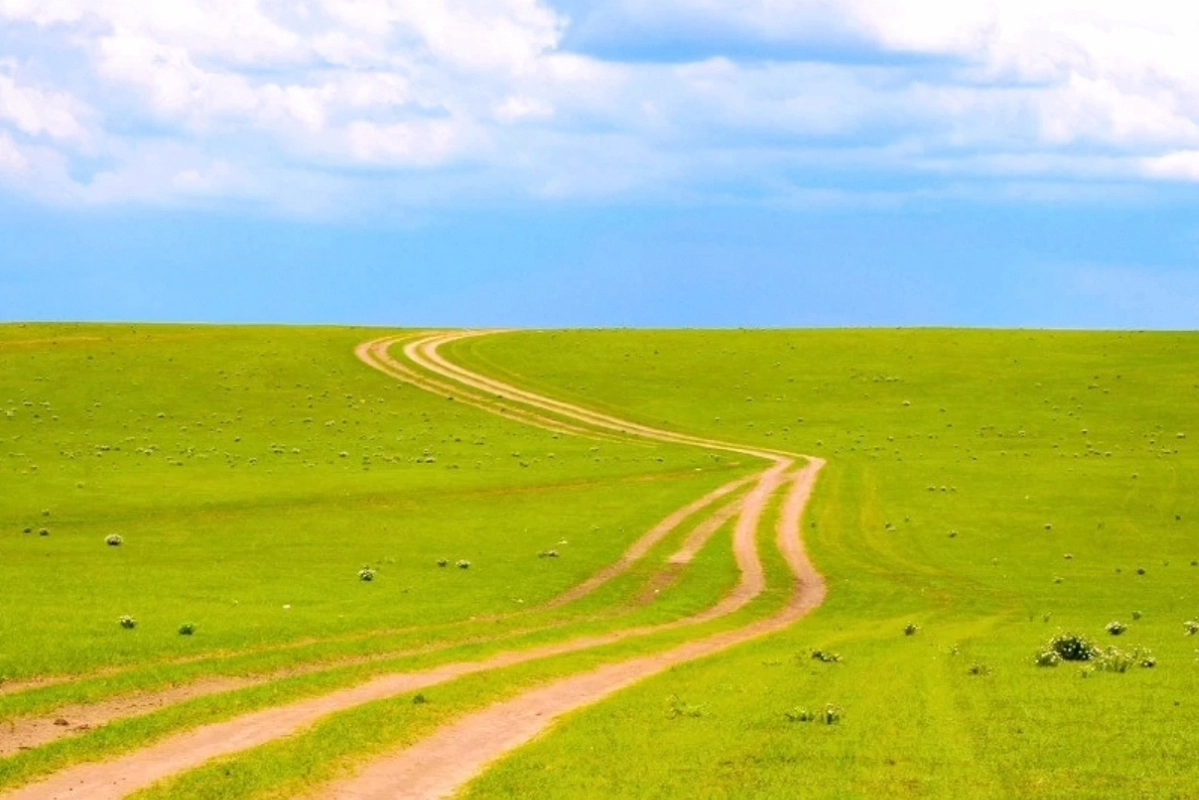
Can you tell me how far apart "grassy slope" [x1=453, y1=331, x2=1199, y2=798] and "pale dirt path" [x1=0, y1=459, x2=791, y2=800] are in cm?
385

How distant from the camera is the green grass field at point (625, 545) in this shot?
2117cm

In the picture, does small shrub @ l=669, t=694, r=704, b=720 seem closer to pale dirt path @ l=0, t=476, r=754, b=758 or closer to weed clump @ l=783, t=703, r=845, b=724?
weed clump @ l=783, t=703, r=845, b=724

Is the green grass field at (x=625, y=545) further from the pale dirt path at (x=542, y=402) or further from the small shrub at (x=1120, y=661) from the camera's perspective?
the pale dirt path at (x=542, y=402)

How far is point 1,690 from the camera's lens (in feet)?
83.5

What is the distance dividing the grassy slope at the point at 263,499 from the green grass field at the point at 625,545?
255 mm

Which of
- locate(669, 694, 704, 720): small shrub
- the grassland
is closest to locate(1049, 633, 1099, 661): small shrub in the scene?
locate(669, 694, 704, 720): small shrub

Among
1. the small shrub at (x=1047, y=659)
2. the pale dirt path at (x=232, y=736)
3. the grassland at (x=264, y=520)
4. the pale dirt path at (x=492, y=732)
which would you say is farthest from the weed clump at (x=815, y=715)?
the grassland at (x=264, y=520)

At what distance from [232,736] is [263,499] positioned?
42731 mm

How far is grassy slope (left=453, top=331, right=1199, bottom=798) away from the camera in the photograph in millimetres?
19922

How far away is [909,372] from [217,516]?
69801 millimetres

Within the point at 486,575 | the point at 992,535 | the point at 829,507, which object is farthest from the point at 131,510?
the point at 992,535

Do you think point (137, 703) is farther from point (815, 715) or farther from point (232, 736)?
point (815, 715)

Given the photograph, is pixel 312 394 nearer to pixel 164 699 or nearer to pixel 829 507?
pixel 829 507

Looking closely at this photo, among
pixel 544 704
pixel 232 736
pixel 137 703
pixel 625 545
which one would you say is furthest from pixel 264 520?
pixel 232 736
